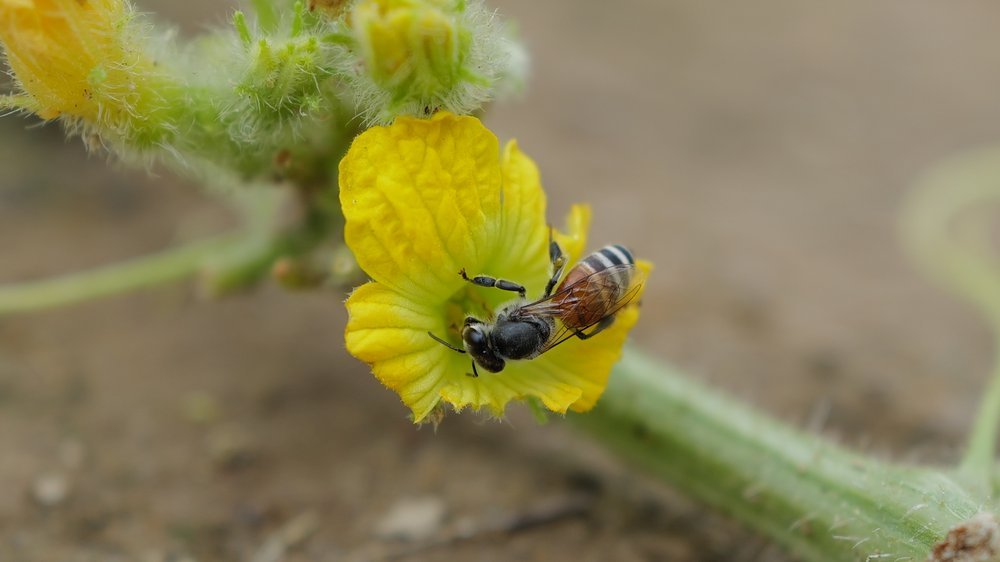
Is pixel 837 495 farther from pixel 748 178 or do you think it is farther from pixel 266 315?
pixel 748 178

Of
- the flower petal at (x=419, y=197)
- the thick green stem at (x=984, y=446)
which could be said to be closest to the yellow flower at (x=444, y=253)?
the flower petal at (x=419, y=197)

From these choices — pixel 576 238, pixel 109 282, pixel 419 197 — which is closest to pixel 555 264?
pixel 576 238

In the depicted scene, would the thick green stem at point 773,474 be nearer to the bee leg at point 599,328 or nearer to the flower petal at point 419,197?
the bee leg at point 599,328

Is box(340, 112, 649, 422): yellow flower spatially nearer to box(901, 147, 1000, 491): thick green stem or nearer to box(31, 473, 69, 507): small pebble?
box(31, 473, 69, 507): small pebble

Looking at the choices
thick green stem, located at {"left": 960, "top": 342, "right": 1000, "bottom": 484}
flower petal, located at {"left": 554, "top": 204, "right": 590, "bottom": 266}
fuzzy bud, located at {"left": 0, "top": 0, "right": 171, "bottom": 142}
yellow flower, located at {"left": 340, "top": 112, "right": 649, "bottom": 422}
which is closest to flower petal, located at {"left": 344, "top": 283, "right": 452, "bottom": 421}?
yellow flower, located at {"left": 340, "top": 112, "right": 649, "bottom": 422}

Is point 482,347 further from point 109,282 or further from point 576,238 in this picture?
point 109,282

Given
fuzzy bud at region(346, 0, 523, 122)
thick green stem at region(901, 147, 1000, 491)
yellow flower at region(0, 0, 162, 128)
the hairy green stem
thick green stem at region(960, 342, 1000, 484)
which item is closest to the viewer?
fuzzy bud at region(346, 0, 523, 122)
